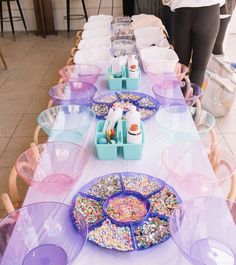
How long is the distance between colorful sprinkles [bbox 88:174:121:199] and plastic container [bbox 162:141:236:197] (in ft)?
0.57

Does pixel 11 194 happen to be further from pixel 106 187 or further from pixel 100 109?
pixel 100 109

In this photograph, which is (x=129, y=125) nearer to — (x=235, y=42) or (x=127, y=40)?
(x=127, y=40)

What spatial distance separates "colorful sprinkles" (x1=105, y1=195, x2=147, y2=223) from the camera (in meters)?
0.85

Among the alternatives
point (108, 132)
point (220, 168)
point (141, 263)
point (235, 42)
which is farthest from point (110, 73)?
point (235, 42)

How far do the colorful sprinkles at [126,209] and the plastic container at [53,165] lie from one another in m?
0.17

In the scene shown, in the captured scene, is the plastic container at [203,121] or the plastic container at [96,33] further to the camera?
the plastic container at [96,33]

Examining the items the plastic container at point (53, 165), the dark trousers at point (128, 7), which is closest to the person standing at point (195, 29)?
the plastic container at point (53, 165)

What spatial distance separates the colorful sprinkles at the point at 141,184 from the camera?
Answer: 0.94 meters

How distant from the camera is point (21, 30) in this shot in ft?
15.3

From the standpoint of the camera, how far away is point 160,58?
1838 mm

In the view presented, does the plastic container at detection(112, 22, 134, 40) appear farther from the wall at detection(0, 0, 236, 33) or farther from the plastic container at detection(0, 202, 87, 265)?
the wall at detection(0, 0, 236, 33)

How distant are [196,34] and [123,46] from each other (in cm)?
51

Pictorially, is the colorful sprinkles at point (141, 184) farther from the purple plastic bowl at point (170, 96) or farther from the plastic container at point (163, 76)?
the plastic container at point (163, 76)

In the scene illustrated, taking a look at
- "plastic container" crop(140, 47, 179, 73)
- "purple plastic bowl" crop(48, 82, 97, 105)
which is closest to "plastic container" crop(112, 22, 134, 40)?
"plastic container" crop(140, 47, 179, 73)
